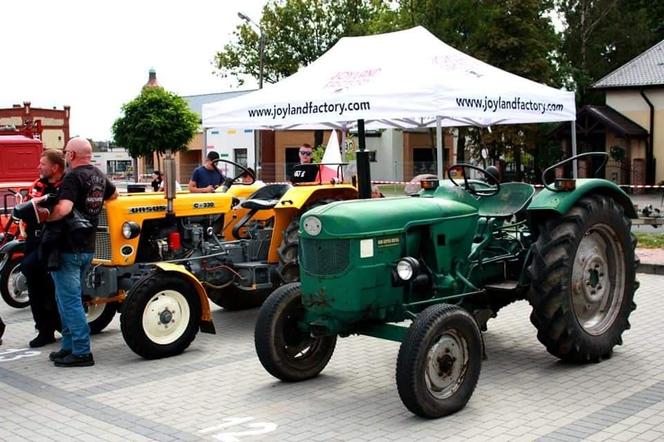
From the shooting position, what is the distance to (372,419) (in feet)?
16.6

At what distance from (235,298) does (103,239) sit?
212cm

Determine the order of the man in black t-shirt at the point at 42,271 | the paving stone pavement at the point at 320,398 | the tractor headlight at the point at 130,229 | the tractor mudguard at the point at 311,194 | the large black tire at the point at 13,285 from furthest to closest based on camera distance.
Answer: the large black tire at the point at 13,285 → the tractor mudguard at the point at 311,194 → the tractor headlight at the point at 130,229 → the man in black t-shirt at the point at 42,271 → the paving stone pavement at the point at 320,398

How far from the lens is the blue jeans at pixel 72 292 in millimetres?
6324

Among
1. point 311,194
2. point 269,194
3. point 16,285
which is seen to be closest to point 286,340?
point 311,194

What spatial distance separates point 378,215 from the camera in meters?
5.29

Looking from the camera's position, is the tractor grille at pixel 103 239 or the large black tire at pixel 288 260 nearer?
the tractor grille at pixel 103 239

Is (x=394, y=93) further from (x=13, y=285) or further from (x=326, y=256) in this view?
(x=13, y=285)

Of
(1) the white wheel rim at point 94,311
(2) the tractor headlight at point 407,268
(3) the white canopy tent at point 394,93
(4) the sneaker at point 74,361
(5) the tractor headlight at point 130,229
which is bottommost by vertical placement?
(4) the sneaker at point 74,361

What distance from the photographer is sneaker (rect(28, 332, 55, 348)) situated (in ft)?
24.1

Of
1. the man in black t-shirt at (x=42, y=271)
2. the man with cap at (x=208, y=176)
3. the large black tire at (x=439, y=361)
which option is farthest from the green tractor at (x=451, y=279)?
the man with cap at (x=208, y=176)

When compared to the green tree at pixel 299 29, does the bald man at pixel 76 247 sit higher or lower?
lower

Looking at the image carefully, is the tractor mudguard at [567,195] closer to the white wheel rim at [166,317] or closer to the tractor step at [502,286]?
the tractor step at [502,286]

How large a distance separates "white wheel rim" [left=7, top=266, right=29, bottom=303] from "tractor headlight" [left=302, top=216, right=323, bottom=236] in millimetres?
5134

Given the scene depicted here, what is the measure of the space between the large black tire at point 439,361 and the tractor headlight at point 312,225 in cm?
85
